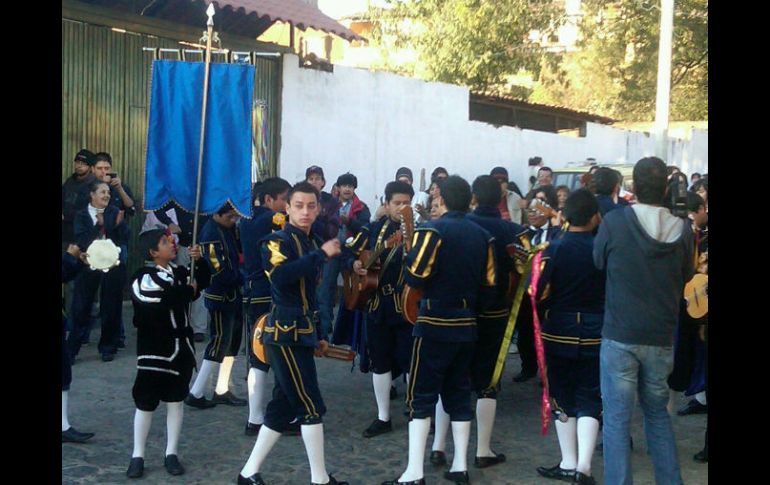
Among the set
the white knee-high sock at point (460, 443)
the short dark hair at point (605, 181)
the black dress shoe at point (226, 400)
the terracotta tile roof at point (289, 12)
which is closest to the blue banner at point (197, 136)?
the black dress shoe at point (226, 400)

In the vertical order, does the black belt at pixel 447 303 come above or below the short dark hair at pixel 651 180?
below

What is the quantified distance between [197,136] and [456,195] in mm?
2258

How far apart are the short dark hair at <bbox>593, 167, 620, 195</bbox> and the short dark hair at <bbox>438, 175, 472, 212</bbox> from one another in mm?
1702

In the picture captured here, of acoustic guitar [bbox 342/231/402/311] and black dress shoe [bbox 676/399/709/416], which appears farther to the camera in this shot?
black dress shoe [bbox 676/399/709/416]

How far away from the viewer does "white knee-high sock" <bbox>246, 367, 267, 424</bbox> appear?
6613 mm

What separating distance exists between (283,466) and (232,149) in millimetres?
2410

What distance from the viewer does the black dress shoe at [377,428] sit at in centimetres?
675

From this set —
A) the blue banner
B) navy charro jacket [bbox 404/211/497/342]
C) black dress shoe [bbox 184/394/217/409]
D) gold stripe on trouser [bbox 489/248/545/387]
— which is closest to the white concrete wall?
black dress shoe [bbox 184/394/217/409]

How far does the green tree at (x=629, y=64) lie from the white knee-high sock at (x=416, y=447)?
17.5 metres

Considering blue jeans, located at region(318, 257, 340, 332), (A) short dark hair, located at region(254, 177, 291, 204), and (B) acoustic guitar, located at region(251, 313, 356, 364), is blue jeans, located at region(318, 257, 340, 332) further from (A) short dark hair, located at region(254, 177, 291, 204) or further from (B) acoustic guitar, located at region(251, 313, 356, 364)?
(B) acoustic guitar, located at region(251, 313, 356, 364)

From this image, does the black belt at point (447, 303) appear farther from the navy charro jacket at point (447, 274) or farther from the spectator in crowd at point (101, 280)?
the spectator in crowd at point (101, 280)

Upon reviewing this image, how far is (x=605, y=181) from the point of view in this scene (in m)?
6.99

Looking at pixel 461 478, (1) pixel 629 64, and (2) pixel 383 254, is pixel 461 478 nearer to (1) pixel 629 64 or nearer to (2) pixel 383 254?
(2) pixel 383 254
